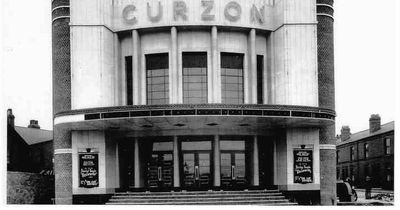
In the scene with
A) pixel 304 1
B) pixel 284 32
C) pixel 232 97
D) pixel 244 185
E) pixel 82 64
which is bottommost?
pixel 244 185

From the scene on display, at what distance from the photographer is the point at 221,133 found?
27781 millimetres

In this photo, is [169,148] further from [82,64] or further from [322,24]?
[322,24]

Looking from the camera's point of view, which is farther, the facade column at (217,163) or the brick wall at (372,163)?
the brick wall at (372,163)

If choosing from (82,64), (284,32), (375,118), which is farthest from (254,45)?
(375,118)

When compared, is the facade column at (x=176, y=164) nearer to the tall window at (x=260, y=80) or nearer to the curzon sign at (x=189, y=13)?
the tall window at (x=260, y=80)

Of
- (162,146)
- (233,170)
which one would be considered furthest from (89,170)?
(233,170)

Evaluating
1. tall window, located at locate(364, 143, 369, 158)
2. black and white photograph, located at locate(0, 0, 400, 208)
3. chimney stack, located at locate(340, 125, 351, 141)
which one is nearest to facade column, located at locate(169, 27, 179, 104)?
black and white photograph, located at locate(0, 0, 400, 208)

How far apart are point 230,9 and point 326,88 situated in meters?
7.61

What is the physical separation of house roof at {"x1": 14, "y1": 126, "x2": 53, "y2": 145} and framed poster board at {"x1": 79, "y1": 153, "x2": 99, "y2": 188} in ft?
74.0

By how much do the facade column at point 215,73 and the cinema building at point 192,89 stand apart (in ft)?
0.19

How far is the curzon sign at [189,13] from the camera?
27.8 metres

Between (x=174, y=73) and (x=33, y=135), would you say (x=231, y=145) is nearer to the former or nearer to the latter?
(x=174, y=73)

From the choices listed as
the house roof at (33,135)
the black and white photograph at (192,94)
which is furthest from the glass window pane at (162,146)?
the house roof at (33,135)

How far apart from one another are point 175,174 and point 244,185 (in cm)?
408
